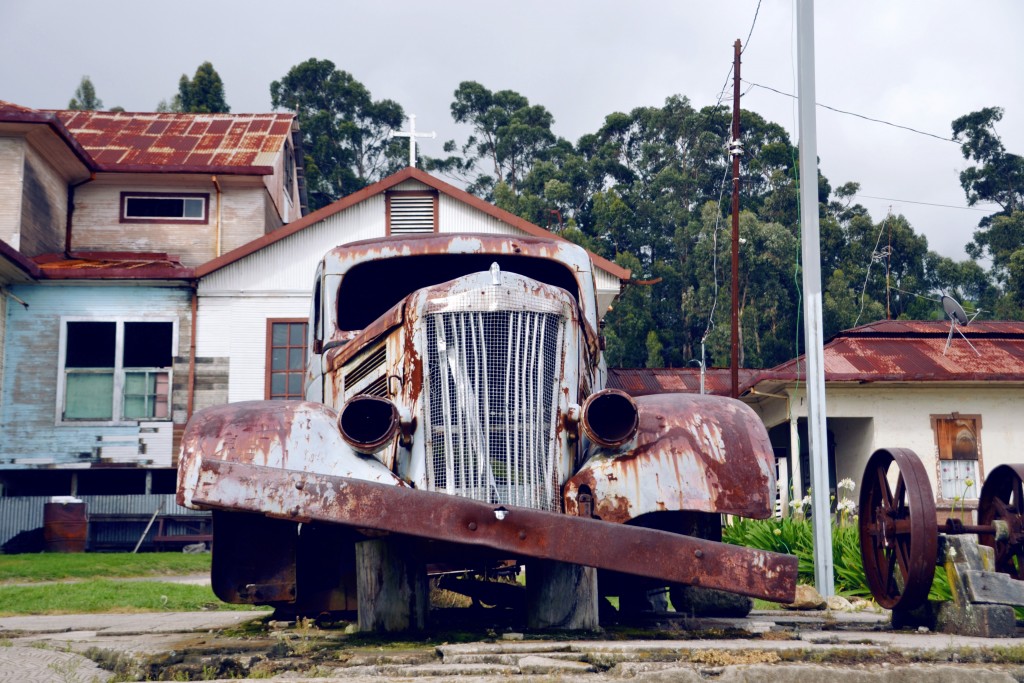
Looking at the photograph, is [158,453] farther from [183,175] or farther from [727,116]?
[727,116]

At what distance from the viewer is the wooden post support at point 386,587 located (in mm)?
6906

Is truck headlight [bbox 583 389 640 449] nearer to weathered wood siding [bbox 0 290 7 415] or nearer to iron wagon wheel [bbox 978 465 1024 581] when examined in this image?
iron wagon wheel [bbox 978 465 1024 581]

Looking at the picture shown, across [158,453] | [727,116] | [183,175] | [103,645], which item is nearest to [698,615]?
[103,645]

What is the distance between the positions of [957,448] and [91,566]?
14516 millimetres

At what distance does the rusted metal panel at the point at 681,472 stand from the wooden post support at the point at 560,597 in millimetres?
544

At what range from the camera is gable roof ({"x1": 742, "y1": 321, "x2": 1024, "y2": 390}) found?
20812 mm

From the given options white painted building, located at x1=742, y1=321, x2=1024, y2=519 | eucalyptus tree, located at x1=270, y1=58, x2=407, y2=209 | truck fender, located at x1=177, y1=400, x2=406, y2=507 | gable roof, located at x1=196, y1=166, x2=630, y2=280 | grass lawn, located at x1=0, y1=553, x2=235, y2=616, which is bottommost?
grass lawn, located at x1=0, y1=553, x2=235, y2=616

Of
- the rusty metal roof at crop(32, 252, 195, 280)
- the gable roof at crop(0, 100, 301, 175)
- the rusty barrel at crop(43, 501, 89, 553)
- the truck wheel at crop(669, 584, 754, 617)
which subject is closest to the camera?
the truck wheel at crop(669, 584, 754, 617)

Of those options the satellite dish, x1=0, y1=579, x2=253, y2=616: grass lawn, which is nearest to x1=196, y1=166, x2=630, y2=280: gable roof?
the satellite dish

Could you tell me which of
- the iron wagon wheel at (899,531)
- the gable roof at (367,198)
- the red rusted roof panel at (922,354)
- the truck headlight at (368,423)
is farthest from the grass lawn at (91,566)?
the red rusted roof panel at (922,354)

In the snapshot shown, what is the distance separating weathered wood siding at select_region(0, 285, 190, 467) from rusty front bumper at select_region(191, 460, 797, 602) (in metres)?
15.6

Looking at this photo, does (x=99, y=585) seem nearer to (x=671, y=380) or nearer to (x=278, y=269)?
(x=278, y=269)

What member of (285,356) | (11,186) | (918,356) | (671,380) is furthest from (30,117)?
(918,356)

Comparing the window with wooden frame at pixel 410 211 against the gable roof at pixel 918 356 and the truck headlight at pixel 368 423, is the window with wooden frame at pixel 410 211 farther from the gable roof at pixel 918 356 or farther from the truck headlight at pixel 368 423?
the truck headlight at pixel 368 423
